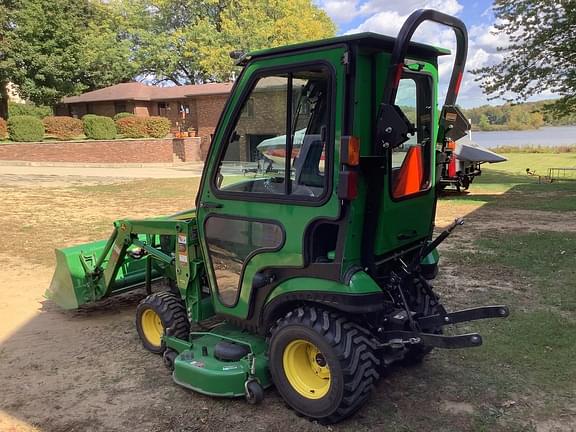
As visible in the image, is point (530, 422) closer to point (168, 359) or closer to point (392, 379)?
point (392, 379)

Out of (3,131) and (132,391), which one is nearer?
(132,391)

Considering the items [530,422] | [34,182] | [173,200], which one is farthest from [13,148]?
[530,422]

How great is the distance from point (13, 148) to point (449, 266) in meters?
23.2

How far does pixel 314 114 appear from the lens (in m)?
3.23

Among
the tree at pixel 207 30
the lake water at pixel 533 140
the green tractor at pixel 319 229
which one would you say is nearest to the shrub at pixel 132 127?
Result: the tree at pixel 207 30

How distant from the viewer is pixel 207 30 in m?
31.0

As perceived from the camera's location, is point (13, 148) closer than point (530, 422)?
No

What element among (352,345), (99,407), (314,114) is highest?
(314,114)

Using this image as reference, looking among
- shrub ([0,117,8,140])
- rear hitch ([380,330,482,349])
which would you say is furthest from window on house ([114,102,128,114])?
rear hitch ([380,330,482,349])

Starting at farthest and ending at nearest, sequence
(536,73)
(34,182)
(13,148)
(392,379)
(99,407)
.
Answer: (13,148), (34,182), (536,73), (392,379), (99,407)

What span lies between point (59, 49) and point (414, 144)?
33933 millimetres

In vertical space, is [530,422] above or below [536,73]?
below

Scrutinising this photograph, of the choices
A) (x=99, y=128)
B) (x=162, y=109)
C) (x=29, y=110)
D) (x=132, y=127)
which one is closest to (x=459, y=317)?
(x=99, y=128)

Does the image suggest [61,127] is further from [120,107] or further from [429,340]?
[429,340]
